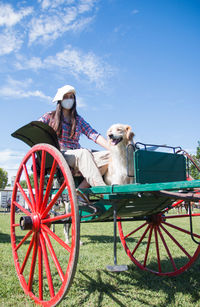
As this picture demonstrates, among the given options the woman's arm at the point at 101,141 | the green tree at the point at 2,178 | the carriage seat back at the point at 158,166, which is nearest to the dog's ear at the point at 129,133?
the carriage seat back at the point at 158,166

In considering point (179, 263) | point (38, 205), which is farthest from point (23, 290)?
point (179, 263)

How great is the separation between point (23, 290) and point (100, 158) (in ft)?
5.85

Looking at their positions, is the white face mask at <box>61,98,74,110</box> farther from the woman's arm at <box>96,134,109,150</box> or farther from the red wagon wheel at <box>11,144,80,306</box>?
the red wagon wheel at <box>11,144,80,306</box>

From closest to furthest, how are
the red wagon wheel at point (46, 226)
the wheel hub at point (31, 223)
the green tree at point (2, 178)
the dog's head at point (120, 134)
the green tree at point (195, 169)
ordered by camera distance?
the red wagon wheel at point (46, 226)
the wheel hub at point (31, 223)
the dog's head at point (120, 134)
the green tree at point (195, 169)
the green tree at point (2, 178)

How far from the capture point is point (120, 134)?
3.12 m

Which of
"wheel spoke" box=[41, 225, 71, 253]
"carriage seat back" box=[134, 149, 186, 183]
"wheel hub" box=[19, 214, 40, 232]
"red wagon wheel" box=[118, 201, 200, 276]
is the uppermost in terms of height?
"carriage seat back" box=[134, 149, 186, 183]

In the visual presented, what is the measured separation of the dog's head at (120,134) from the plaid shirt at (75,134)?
0.86 meters

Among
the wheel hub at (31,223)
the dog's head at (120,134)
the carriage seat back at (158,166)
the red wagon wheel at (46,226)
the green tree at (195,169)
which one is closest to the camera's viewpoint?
the red wagon wheel at (46,226)

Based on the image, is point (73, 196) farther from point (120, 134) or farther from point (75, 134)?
point (75, 134)

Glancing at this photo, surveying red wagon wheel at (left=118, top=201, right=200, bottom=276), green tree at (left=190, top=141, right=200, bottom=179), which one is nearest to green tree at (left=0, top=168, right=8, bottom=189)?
green tree at (left=190, top=141, right=200, bottom=179)

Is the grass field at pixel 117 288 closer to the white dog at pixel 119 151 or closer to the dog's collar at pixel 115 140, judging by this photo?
the white dog at pixel 119 151

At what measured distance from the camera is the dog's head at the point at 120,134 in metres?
3.12

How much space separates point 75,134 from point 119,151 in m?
1.05

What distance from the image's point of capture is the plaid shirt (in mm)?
3890
